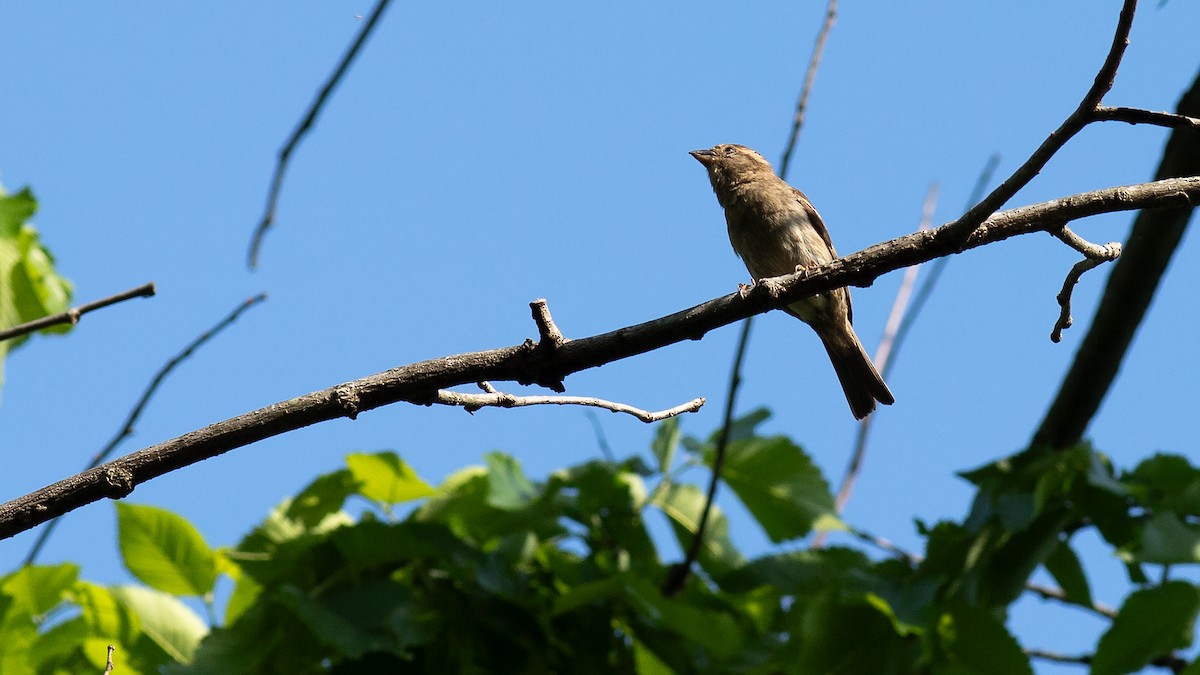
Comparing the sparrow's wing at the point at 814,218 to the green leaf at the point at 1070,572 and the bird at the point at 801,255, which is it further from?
the green leaf at the point at 1070,572

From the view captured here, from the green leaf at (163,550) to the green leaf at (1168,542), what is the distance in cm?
307

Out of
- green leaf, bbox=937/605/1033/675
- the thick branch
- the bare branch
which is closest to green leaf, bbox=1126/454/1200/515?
green leaf, bbox=937/605/1033/675

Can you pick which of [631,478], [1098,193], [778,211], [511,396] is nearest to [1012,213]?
[1098,193]

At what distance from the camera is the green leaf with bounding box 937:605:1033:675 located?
12.5 ft

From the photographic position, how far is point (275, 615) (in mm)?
4074

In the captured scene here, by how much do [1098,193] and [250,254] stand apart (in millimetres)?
1919

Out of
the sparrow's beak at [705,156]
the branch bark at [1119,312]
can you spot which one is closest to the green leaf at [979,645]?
the branch bark at [1119,312]

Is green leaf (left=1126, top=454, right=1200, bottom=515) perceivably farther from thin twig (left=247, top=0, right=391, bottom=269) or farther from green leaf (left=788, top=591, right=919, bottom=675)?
thin twig (left=247, top=0, right=391, bottom=269)

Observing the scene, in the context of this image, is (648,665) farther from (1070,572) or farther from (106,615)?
(106,615)

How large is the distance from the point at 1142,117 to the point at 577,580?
8.25 feet

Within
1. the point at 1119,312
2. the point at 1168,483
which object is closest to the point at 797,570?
the point at 1168,483

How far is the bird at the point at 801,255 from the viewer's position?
6500 mm

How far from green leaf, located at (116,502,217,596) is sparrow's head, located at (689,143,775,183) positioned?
4.10 m

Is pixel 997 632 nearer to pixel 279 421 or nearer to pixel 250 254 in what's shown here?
pixel 279 421
